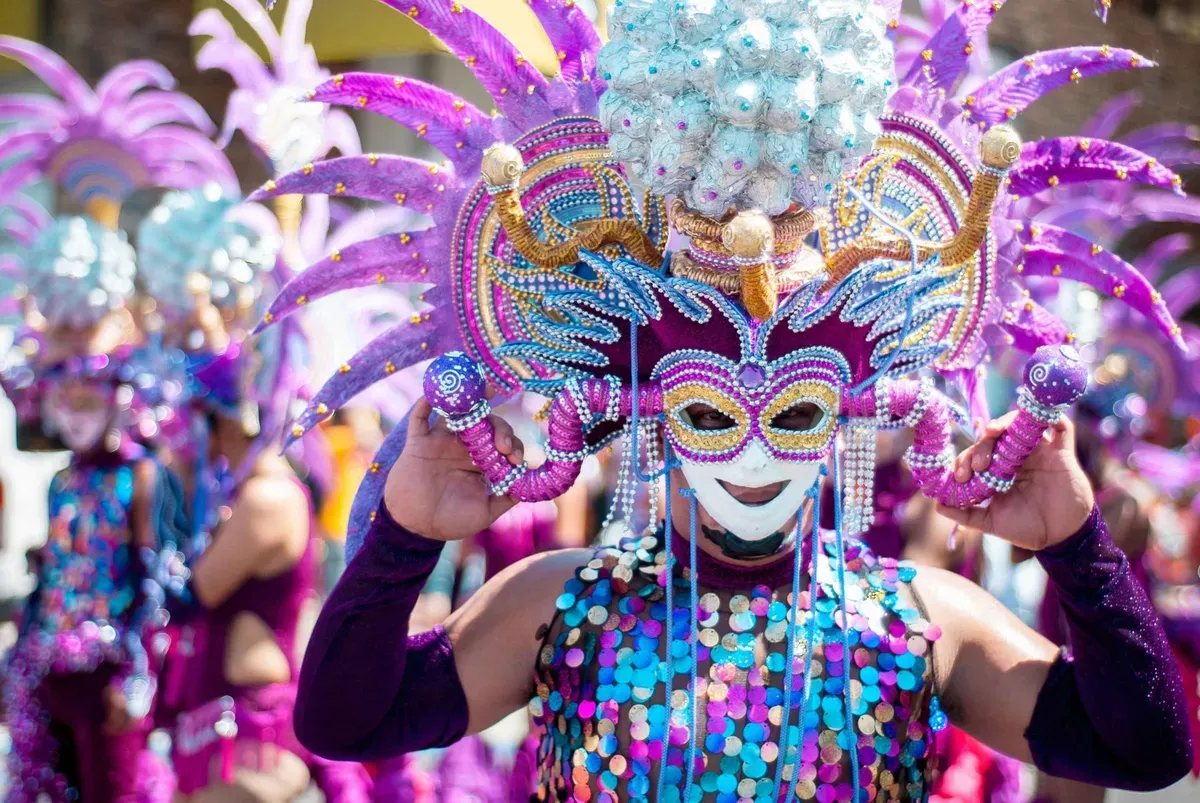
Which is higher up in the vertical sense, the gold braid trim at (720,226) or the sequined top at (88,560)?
the gold braid trim at (720,226)

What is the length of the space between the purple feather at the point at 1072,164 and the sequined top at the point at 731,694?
0.79m

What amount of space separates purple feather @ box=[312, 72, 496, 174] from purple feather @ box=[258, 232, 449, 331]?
0.16 m

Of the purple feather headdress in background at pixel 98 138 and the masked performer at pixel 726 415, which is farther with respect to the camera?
the purple feather headdress in background at pixel 98 138

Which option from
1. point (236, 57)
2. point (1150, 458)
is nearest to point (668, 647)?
point (236, 57)

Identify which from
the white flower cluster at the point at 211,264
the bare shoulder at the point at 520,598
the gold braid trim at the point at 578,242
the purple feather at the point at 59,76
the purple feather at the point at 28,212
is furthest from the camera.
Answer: the purple feather at the point at 28,212

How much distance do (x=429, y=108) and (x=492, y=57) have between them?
14 centimetres

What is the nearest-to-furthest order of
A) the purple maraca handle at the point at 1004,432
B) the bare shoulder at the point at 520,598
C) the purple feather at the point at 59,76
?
1. the purple maraca handle at the point at 1004,432
2. the bare shoulder at the point at 520,598
3. the purple feather at the point at 59,76

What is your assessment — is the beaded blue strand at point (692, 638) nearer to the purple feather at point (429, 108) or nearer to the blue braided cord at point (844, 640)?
the blue braided cord at point (844, 640)

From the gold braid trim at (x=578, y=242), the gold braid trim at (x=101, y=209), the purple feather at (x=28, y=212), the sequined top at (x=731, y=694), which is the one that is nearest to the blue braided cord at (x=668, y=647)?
the sequined top at (x=731, y=694)

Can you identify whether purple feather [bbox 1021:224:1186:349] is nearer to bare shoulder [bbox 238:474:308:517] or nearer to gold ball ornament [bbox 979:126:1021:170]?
gold ball ornament [bbox 979:126:1021:170]

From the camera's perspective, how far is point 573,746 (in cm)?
210

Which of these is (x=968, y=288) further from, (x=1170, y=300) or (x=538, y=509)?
(x=1170, y=300)

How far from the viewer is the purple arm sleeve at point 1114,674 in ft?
6.59

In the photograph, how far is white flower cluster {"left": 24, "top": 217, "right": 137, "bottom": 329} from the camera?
4.29 meters
